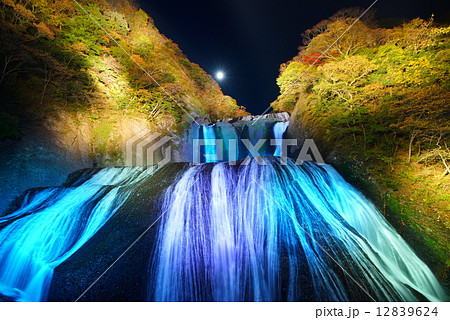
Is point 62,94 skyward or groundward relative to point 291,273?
skyward

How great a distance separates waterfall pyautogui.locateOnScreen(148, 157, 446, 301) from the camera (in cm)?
296

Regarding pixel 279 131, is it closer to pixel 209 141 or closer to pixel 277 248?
pixel 209 141

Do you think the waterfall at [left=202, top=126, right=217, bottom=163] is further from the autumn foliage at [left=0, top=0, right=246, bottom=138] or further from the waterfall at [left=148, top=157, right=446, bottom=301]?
the waterfall at [left=148, top=157, right=446, bottom=301]

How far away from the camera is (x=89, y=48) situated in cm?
803

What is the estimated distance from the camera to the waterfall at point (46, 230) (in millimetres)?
3334

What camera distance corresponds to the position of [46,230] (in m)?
4.10

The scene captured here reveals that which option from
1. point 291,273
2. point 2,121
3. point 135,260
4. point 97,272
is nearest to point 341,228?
point 291,273

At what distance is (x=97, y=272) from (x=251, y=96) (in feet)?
170

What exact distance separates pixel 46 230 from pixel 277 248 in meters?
6.01

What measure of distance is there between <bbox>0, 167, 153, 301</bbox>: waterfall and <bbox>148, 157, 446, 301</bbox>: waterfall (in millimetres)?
2118

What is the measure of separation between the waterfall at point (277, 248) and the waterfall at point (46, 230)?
6.95 feet

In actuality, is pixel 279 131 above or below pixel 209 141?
above

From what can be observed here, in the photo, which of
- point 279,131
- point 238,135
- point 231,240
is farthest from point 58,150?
point 279,131
